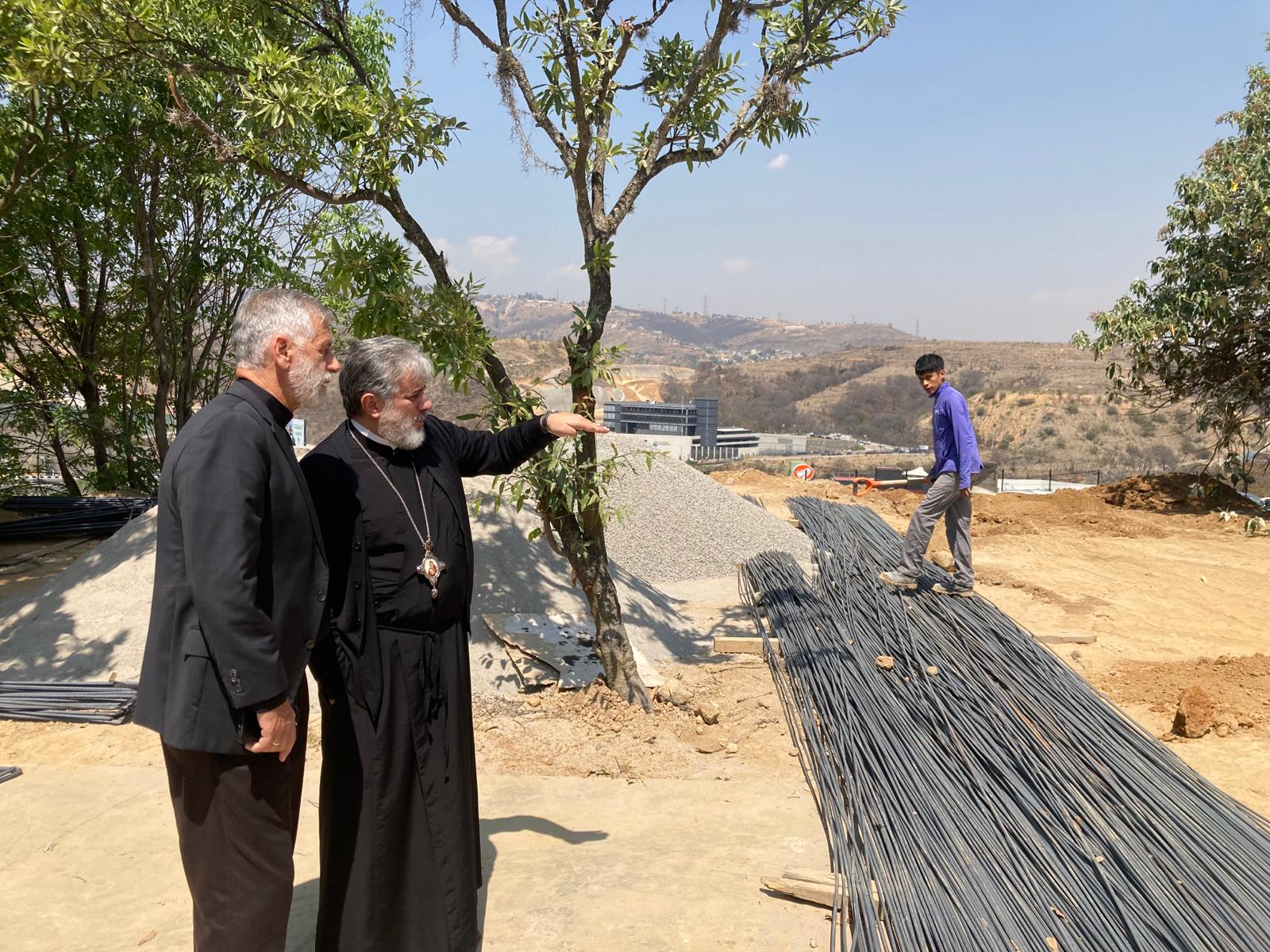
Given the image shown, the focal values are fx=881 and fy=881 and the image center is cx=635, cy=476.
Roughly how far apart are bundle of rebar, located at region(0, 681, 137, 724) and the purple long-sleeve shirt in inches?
187

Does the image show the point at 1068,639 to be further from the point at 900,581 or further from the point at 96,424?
the point at 96,424

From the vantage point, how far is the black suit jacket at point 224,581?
5.39 feet

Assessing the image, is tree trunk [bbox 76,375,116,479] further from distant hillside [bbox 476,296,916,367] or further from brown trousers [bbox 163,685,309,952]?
distant hillside [bbox 476,296,916,367]

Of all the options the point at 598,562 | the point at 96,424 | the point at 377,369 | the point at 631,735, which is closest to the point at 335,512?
the point at 377,369

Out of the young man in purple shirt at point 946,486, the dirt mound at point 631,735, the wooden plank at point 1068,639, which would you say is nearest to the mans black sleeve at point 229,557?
the dirt mound at point 631,735

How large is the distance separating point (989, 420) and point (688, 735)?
3564 centimetres

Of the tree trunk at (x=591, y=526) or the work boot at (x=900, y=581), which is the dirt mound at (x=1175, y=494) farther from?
the tree trunk at (x=591, y=526)

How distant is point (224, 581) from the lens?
1.63 meters

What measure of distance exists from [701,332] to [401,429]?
13289 cm

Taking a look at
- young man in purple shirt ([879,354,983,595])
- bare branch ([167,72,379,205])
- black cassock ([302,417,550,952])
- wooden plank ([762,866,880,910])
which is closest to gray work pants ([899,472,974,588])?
young man in purple shirt ([879,354,983,595])

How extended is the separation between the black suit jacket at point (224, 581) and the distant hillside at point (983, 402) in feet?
76.7

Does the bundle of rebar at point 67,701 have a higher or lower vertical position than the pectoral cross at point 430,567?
lower

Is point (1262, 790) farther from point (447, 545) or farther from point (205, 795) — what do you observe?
point (205, 795)

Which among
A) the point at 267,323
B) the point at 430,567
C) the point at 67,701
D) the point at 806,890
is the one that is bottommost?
the point at 67,701
